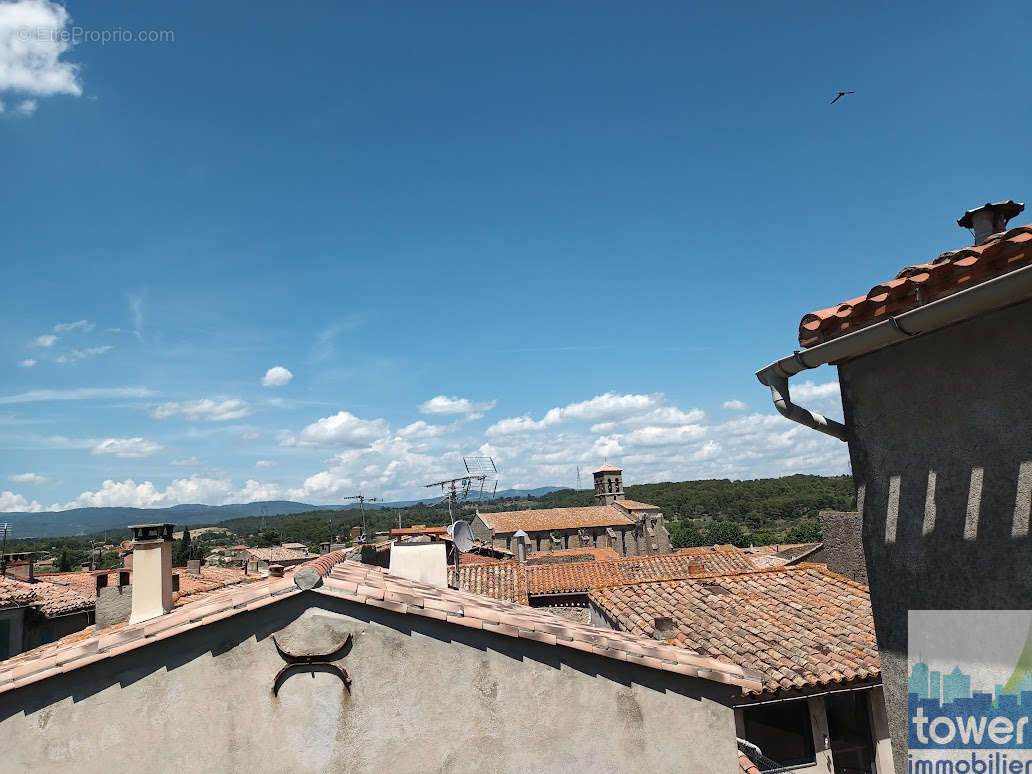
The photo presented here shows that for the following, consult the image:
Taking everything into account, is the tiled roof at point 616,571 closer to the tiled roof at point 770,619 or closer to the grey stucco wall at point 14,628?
the tiled roof at point 770,619

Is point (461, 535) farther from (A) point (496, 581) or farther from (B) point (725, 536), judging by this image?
(B) point (725, 536)

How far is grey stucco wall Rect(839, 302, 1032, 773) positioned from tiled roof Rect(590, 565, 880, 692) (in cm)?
610

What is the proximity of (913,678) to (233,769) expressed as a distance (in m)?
5.73

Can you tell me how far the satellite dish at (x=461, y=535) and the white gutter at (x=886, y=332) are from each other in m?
10.4

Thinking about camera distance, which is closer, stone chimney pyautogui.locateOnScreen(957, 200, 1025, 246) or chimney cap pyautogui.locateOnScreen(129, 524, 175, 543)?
stone chimney pyautogui.locateOnScreen(957, 200, 1025, 246)

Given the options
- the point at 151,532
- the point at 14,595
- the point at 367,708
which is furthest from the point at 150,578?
the point at 14,595

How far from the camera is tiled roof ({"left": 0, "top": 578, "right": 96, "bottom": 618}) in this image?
19438 millimetres

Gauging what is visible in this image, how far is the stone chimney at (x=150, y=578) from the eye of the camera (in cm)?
873

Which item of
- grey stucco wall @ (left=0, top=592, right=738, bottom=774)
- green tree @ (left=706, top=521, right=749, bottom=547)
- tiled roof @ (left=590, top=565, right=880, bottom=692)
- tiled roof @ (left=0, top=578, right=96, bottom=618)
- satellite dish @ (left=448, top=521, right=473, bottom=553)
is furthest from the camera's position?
green tree @ (left=706, top=521, right=749, bottom=547)

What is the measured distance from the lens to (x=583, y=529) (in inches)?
3071

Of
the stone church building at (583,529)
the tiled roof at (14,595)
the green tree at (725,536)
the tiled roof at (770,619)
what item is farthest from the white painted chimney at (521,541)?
the tiled roof at (770,619)

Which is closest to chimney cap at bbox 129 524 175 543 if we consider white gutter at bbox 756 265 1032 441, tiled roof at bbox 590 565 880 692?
tiled roof at bbox 590 565 880 692

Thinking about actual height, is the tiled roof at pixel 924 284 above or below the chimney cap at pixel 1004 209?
below

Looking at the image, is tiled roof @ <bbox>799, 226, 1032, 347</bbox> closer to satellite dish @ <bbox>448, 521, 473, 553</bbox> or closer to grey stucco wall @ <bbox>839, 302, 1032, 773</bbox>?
grey stucco wall @ <bbox>839, 302, 1032, 773</bbox>
